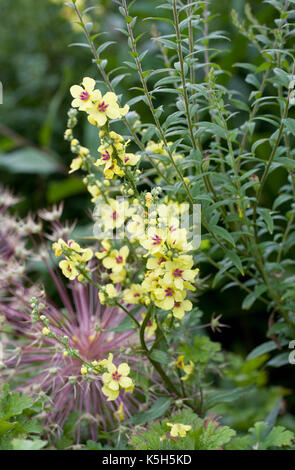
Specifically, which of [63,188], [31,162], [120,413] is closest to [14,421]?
[120,413]

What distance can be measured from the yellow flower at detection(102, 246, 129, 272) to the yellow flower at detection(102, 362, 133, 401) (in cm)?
13

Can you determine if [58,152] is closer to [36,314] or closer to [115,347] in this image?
[115,347]

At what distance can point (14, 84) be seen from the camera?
200 cm

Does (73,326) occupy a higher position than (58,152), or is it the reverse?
(58,152)

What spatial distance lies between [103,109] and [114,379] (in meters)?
0.32

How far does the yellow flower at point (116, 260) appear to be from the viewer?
665 mm

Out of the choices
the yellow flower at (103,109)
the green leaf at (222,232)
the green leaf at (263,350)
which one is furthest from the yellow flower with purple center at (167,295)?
the green leaf at (263,350)

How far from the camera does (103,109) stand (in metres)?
0.59

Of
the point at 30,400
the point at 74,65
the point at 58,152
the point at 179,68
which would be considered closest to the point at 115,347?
the point at 30,400

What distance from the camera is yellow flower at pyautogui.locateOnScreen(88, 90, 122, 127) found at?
582mm

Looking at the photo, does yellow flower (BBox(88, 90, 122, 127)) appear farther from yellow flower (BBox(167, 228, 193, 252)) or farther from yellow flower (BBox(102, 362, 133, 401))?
yellow flower (BBox(102, 362, 133, 401))

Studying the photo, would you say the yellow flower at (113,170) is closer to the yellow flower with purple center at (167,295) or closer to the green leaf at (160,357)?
the yellow flower with purple center at (167,295)

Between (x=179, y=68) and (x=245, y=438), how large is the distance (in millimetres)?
511

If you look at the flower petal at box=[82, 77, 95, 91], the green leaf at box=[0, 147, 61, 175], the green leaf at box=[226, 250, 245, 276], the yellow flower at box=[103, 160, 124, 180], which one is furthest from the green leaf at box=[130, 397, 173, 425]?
the green leaf at box=[0, 147, 61, 175]
